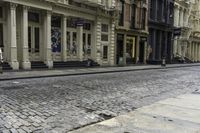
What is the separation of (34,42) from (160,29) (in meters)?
26.0

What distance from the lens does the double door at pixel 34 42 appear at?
2289 cm

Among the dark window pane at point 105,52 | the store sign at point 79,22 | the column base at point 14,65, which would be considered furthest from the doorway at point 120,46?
the column base at point 14,65

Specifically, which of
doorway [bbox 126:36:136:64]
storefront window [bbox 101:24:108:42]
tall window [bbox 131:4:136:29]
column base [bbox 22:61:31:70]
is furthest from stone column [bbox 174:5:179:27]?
column base [bbox 22:61:31:70]

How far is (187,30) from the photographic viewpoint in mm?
53781

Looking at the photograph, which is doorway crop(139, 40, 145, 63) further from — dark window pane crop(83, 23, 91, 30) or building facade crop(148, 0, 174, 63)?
dark window pane crop(83, 23, 91, 30)

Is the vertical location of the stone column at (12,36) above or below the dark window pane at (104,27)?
below

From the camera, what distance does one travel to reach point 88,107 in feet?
28.5

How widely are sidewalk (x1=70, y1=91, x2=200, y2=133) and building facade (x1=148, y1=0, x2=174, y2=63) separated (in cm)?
3244

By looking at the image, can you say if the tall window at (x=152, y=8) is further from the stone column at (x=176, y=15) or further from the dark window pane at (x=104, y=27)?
the dark window pane at (x=104, y=27)

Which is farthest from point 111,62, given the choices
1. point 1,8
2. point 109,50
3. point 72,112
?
point 72,112

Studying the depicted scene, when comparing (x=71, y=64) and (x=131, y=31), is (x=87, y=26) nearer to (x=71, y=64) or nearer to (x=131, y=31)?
(x=71, y=64)

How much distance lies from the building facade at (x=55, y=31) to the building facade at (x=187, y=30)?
23.1 m

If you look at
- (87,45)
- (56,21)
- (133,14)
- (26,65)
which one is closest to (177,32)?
(133,14)

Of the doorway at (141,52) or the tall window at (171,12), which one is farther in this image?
the tall window at (171,12)
